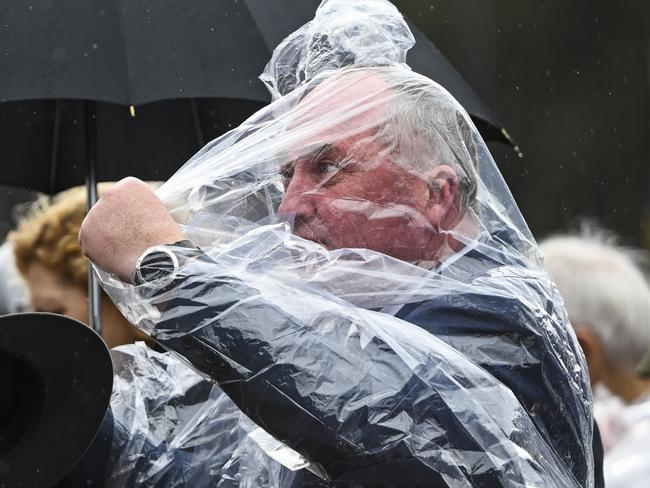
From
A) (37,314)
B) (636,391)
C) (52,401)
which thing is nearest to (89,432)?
(52,401)

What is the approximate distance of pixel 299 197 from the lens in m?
Result: 1.96

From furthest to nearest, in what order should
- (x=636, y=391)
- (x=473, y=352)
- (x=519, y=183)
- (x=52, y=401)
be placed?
(x=519, y=183) → (x=636, y=391) → (x=52, y=401) → (x=473, y=352)

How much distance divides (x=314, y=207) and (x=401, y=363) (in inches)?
14.0

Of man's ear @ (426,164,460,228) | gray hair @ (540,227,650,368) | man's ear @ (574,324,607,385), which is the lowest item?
man's ear @ (574,324,607,385)

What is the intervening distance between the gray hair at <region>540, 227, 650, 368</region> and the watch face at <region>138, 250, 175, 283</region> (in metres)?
2.02

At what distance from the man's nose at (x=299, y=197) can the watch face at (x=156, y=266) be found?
0.30 m

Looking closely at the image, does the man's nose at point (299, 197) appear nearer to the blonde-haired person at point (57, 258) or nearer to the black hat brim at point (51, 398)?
the black hat brim at point (51, 398)

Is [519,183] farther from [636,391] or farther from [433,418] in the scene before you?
[433,418]

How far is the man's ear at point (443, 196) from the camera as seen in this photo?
1971 millimetres

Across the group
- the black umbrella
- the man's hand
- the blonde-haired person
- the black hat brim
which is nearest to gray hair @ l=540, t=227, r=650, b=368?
the black umbrella

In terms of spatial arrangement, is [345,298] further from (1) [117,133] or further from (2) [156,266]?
(1) [117,133]

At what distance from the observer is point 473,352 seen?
5.97 ft

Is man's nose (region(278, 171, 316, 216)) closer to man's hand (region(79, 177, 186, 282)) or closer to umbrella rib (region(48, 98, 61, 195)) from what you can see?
man's hand (region(79, 177, 186, 282))

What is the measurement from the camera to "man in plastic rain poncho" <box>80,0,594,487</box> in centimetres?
168
